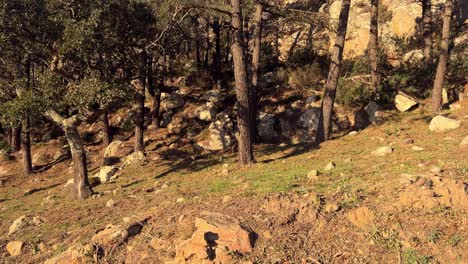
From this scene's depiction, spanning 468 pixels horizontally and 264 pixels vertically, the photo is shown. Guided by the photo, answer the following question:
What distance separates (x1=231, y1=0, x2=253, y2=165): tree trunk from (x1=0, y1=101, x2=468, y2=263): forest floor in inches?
30.1

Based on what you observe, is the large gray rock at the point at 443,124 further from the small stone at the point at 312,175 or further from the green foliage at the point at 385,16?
the green foliage at the point at 385,16

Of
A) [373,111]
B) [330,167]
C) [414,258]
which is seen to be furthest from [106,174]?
[414,258]

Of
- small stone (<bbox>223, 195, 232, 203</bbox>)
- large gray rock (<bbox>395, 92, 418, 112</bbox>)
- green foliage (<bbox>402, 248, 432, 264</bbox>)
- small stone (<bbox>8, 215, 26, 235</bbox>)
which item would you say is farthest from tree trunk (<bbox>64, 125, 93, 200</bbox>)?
large gray rock (<bbox>395, 92, 418, 112</bbox>)

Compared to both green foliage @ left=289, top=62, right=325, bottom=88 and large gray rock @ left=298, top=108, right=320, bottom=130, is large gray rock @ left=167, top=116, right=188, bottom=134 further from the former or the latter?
green foliage @ left=289, top=62, right=325, bottom=88

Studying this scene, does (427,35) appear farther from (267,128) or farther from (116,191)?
(116,191)

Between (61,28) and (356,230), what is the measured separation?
11995 millimetres

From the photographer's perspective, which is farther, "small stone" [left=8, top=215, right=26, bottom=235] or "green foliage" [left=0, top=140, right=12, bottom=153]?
"green foliage" [left=0, top=140, right=12, bottom=153]

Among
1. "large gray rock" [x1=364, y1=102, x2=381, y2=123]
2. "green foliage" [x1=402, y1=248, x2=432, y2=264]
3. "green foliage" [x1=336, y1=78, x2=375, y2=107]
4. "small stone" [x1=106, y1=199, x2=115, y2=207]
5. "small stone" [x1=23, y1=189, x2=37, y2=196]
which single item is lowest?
"small stone" [x1=23, y1=189, x2=37, y2=196]

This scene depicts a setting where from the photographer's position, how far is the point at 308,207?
27.2 feet

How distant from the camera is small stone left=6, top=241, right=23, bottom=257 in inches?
355

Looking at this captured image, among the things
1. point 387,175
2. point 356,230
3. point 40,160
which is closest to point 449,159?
point 387,175

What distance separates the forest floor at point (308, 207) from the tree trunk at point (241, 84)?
76cm

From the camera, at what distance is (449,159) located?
10016 millimetres

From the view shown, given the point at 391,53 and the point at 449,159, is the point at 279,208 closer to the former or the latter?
the point at 449,159
